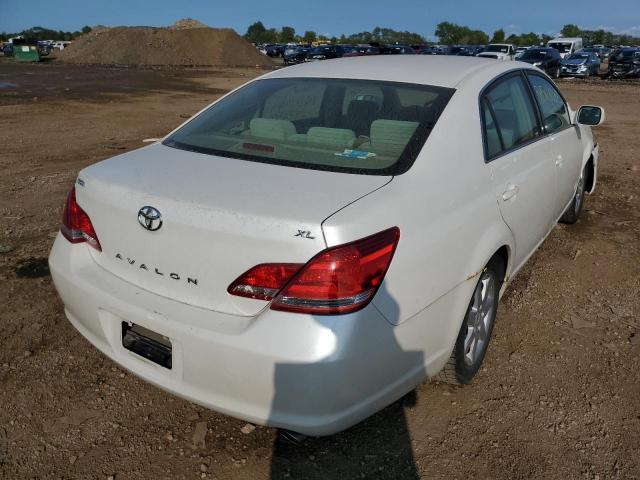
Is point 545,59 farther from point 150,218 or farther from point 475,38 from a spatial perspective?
point 475,38

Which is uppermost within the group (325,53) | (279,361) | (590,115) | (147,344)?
(590,115)

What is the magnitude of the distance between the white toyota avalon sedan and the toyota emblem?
1cm

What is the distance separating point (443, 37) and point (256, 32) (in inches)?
1644

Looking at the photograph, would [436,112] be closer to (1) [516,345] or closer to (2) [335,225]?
(2) [335,225]

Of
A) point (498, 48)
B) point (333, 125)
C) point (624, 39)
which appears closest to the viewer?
point (333, 125)

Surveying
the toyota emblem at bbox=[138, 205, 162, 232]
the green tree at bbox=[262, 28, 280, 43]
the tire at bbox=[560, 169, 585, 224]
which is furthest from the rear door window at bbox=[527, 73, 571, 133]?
the green tree at bbox=[262, 28, 280, 43]

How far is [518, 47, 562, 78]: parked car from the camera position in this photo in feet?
91.7

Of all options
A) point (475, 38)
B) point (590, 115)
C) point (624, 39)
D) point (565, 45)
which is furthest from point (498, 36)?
point (590, 115)

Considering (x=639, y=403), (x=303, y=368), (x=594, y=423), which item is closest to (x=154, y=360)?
(x=303, y=368)

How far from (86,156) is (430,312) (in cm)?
740

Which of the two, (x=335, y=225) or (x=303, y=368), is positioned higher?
(x=335, y=225)

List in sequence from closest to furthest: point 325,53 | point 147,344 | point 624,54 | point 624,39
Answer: point 147,344 < point 624,54 < point 325,53 < point 624,39

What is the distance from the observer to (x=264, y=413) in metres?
2.02

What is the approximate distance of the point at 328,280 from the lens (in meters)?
1.90
